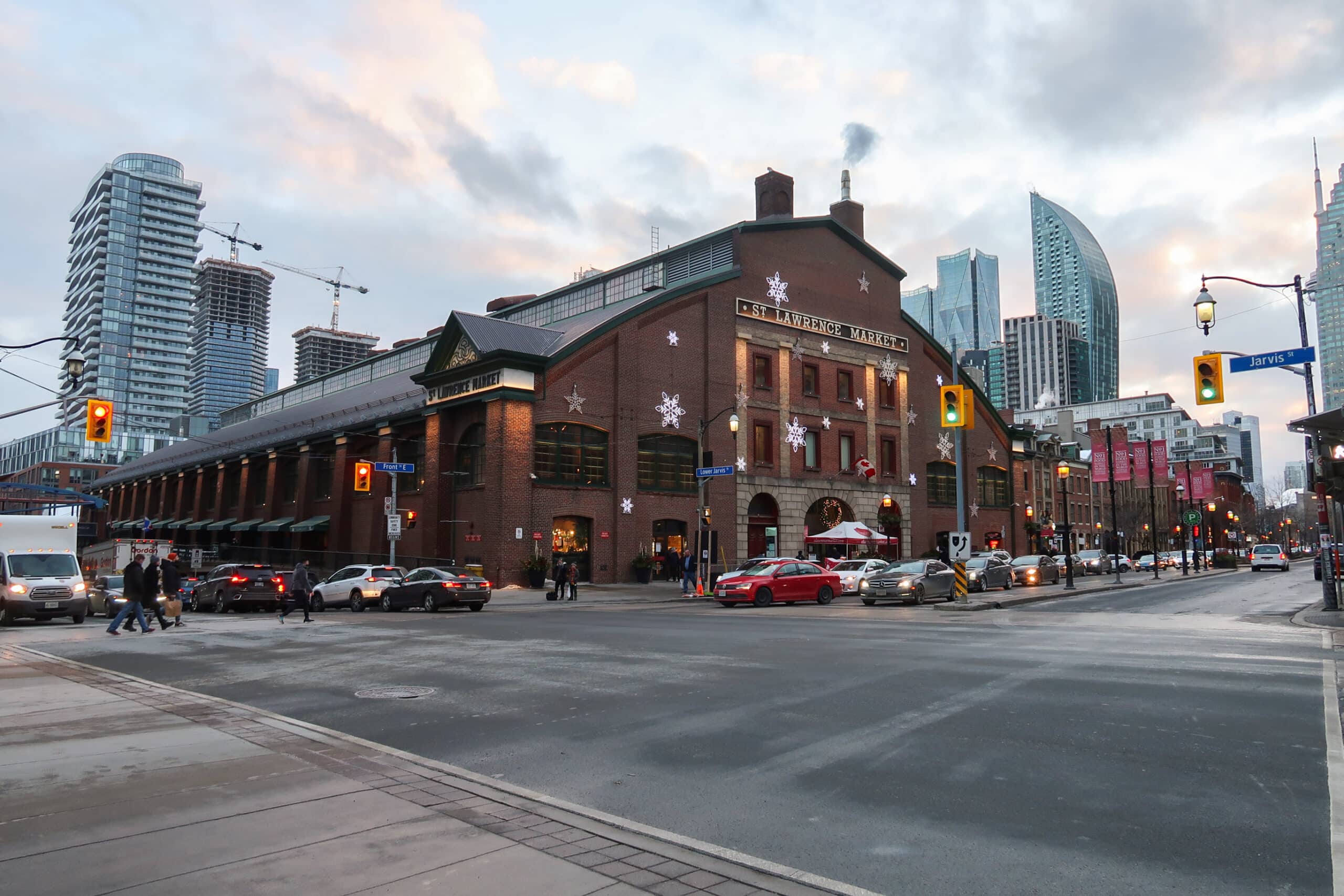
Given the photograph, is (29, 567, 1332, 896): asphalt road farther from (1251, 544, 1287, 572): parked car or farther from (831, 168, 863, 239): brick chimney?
(1251, 544, 1287, 572): parked car

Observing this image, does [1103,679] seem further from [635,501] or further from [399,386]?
[399,386]

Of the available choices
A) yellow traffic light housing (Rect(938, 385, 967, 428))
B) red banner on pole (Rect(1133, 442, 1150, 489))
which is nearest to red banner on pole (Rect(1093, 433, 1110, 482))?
yellow traffic light housing (Rect(938, 385, 967, 428))

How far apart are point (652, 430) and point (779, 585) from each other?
15269 millimetres

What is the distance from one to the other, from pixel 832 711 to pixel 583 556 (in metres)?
34.2

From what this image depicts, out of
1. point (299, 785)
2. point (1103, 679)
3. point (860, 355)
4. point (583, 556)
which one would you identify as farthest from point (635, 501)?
point (299, 785)

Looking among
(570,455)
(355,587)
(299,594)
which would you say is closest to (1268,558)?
(570,455)

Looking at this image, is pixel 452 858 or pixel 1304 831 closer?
pixel 452 858

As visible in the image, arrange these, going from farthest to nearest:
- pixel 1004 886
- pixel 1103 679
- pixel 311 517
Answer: pixel 311 517
pixel 1103 679
pixel 1004 886

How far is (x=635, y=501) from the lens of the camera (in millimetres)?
45219

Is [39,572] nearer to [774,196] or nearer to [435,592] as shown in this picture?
[435,592]

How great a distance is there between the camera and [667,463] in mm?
47031

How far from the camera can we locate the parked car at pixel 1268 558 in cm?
6825

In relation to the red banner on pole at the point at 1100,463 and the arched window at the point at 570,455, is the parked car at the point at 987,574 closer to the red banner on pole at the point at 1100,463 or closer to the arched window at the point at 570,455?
the red banner on pole at the point at 1100,463

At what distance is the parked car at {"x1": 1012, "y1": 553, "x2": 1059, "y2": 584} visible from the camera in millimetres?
43312
